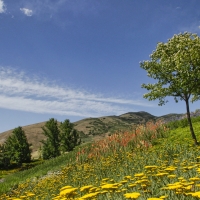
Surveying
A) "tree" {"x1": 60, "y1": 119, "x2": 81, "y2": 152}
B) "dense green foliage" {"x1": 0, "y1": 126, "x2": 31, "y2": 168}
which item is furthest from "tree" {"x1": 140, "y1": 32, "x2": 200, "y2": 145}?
"dense green foliage" {"x1": 0, "y1": 126, "x2": 31, "y2": 168}

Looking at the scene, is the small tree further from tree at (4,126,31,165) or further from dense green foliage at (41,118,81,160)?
dense green foliage at (41,118,81,160)

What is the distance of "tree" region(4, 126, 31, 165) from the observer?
5116cm

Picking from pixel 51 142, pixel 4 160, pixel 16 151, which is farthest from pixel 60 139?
pixel 4 160

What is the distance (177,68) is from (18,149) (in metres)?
45.5

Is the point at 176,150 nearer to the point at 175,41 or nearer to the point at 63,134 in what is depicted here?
the point at 175,41

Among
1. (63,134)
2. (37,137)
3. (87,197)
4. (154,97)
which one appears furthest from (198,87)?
(37,137)

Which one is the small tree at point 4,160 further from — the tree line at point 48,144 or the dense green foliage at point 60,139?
the dense green foliage at point 60,139

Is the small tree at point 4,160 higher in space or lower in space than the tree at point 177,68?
lower

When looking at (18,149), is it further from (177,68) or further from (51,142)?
(177,68)

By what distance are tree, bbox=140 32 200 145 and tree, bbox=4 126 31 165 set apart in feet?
139

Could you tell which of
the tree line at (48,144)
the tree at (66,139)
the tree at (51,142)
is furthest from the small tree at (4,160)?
the tree at (66,139)

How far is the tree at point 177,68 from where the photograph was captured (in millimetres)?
13203

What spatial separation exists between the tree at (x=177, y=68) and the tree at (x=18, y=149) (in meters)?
42.5

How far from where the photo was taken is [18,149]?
51844mm
